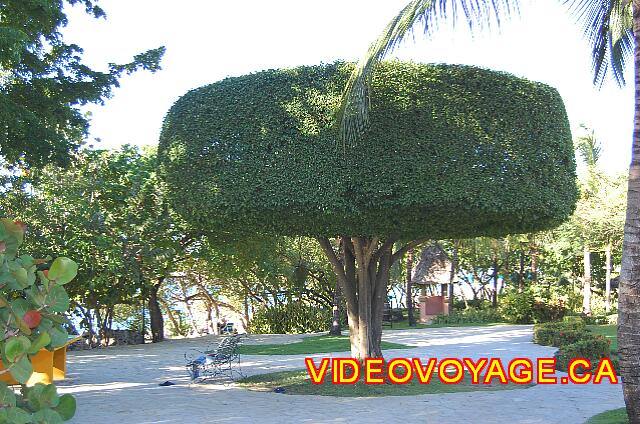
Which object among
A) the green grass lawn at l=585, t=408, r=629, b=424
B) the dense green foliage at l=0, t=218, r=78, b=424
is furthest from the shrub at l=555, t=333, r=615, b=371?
the dense green foliage at l=0, t=218, r=78, b=424

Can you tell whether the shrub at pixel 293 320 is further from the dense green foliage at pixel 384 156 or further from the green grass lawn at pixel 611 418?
the green grass lawn at pixel 611 418

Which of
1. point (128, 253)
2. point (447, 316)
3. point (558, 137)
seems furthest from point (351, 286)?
point (447, 316)

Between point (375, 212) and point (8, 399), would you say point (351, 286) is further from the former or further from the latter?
point (8, 399)

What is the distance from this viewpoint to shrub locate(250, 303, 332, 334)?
28.7 meters

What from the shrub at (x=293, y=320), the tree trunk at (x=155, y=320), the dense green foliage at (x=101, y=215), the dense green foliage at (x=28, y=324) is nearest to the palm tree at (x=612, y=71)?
the dense green foliage at (x=28, y=324)

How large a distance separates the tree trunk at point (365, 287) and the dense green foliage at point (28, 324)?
1006 centimetres

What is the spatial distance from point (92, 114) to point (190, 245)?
19.0 feet

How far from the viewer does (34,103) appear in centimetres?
1234

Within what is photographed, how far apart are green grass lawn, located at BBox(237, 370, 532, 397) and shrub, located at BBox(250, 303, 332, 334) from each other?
15.5m

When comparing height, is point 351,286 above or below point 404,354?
above

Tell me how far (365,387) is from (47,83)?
8.16 metres

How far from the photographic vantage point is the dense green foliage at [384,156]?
10.1m

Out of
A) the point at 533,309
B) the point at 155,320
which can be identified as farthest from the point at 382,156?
the point at 533,309

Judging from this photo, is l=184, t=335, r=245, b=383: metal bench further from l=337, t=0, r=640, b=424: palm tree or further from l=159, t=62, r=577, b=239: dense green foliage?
l=337, t=0, r=640, b=424: palm tree
